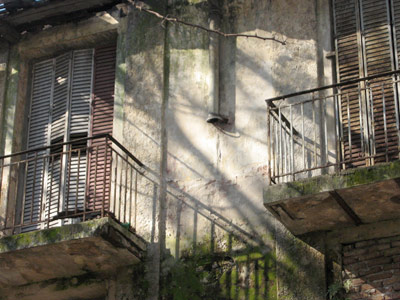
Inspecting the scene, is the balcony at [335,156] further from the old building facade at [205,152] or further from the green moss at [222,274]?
the green moss at [222,274]

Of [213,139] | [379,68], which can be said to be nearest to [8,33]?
[213,139]

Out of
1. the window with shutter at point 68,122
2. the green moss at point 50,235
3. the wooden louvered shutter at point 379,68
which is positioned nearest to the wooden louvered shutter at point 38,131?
the window with shutter at point 68,122

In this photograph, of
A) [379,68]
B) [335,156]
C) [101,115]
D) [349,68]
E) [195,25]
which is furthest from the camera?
[101,115]

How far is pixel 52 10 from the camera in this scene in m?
13.5

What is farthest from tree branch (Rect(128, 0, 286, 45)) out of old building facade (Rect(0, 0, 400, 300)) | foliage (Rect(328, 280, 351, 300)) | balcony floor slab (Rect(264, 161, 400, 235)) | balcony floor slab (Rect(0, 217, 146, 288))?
foliage (Rect(328, 280, 351, 300))

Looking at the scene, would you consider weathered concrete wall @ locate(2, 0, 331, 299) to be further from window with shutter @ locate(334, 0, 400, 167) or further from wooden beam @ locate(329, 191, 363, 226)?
wooden beam @ locate(329, 191, 363, 226)

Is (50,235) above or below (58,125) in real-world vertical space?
below

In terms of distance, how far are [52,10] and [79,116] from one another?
4.99 ft

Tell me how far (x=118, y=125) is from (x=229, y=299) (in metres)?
2.90

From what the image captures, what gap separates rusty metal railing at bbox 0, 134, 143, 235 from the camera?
468 inches

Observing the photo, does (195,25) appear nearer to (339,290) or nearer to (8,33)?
(8,33)

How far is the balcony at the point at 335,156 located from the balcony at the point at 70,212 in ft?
5.95

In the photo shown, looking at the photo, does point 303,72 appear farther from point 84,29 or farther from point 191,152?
point 84,29

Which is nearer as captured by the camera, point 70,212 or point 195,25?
point 195,25
